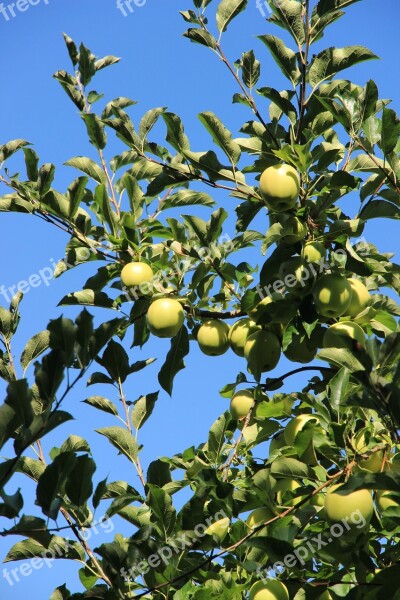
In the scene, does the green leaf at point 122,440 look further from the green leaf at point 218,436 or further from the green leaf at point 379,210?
the green leaf at point 379,210

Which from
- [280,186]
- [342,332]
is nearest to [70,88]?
[280,186]

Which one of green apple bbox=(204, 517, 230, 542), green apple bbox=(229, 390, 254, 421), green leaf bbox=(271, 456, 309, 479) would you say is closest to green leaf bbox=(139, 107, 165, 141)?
green apple bbox=(229, 390, 254, 421)

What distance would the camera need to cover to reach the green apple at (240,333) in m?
3.22

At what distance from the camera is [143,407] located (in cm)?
308

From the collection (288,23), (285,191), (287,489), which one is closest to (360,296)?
(285,191)

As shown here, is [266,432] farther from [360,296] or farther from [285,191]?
[285,191]

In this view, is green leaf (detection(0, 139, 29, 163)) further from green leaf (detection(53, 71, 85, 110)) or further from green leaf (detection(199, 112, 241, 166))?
green leaf (detection(199, 112, 241, 166))

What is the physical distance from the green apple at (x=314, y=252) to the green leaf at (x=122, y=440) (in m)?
1.04

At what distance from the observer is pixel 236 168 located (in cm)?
295

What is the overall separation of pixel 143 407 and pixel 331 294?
0.96 m

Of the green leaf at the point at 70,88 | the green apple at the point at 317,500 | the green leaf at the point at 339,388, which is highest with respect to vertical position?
the green leaf at the point at 70,88

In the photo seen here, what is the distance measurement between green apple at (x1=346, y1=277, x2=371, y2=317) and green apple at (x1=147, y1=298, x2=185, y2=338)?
741 mm

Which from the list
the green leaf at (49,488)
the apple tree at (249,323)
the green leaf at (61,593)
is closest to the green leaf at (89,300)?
the apple tree at (249,323)

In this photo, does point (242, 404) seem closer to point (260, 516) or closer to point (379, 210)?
point (260, 516)
